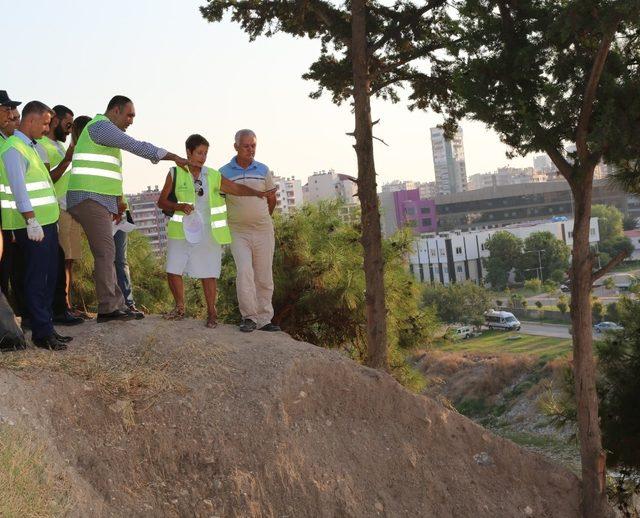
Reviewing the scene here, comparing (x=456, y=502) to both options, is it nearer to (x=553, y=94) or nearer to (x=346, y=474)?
(x=346, y=474)

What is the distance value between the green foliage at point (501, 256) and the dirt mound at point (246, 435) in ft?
284

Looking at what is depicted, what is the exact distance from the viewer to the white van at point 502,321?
71.8m

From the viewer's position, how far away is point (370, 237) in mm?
13547

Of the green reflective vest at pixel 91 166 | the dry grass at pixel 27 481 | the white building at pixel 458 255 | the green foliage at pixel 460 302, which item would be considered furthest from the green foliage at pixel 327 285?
the white building at pixel 458 255

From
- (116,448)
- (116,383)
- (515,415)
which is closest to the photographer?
(116,448)

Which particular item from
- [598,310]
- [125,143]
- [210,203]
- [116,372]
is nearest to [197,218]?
[210,203]

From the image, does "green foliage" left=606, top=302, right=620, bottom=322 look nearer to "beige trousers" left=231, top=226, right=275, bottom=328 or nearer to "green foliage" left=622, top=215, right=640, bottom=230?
"beige trousers" left=231, top=226, right=275, bottom=328

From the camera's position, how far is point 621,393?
527 inches

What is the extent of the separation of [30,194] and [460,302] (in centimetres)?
7185

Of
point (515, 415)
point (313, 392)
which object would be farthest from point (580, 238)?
point (515, 415)

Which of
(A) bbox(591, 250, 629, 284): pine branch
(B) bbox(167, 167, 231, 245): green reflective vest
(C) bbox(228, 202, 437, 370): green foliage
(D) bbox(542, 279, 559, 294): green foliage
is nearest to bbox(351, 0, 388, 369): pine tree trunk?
(C) bbox(228, 202, 437, 370): green foliage

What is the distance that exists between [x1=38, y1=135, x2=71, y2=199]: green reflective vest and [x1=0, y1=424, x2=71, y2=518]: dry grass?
3.16 meters

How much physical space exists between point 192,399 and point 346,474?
1.28 meters

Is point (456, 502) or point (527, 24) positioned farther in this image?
point (527, 24)
